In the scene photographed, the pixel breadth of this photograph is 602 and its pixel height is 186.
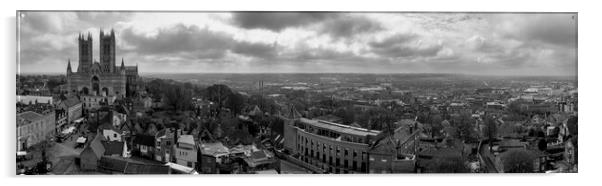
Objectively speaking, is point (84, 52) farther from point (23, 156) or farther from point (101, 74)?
point (23, 156)

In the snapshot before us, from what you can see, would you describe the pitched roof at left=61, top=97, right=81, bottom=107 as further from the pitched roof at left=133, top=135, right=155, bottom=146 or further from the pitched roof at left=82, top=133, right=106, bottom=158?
the pitched roof at left=133, top=135, right=155, bottom=146

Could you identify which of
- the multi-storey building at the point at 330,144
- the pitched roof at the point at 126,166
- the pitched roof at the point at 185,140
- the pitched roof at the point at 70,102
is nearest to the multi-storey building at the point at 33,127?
the pitched roof at the point at 70,102

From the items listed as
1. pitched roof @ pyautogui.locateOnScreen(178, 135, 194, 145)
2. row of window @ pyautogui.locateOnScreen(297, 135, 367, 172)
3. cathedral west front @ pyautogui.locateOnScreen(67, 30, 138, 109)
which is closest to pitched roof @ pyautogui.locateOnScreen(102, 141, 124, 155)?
cathedral west front @ pyautogui.locateOnScreen(67, 30, 138, 109)

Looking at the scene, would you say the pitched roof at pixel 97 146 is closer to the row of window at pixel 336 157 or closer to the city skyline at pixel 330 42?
the city skyline at pixel 330 42
